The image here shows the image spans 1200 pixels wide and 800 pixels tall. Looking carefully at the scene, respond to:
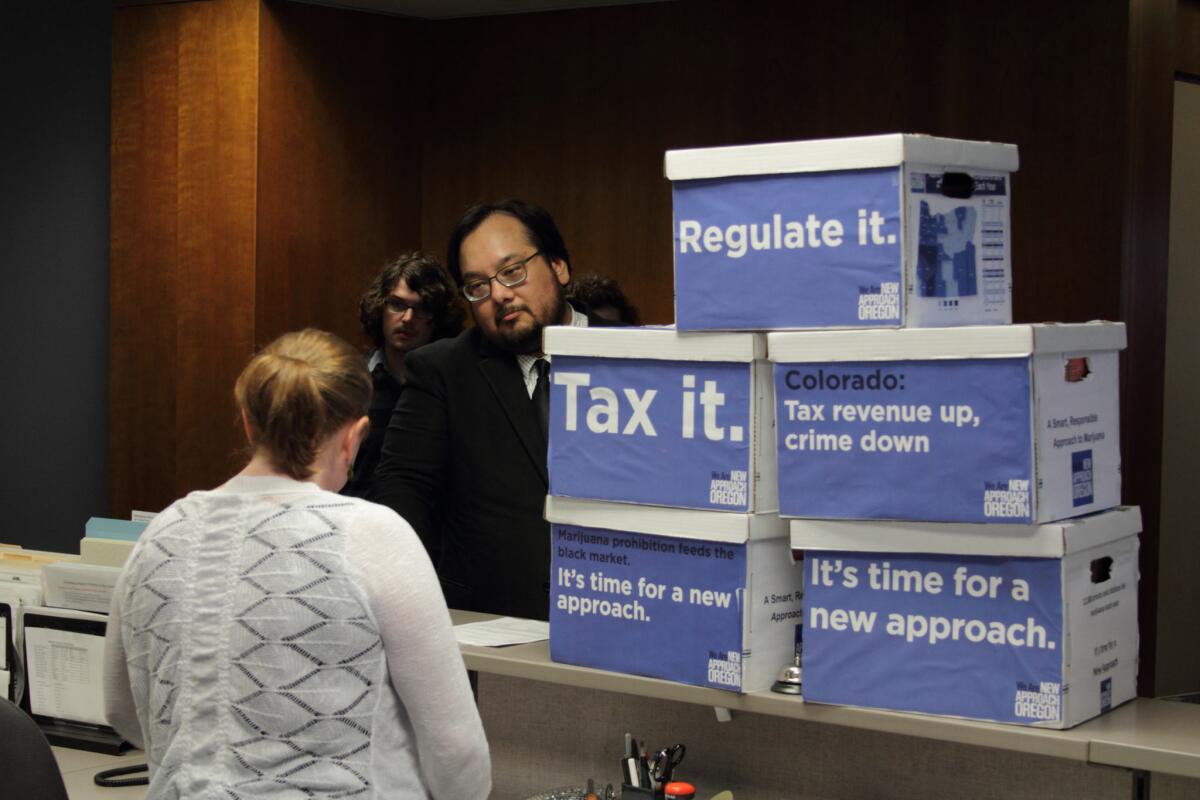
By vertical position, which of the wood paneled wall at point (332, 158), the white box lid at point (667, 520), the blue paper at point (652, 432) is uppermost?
the wood paneled wall at point (332, 158)

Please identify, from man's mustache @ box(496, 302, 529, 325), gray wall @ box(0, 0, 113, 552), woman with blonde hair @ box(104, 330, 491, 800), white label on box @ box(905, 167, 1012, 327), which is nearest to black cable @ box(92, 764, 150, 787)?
woman with blonde hair @ box(104, 330, 491, 800)

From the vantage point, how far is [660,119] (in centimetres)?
468

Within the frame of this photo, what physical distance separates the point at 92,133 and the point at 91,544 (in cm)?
248

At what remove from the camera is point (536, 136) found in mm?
4953

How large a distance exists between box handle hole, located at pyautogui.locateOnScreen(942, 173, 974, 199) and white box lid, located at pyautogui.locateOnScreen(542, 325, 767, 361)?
0.97 ft

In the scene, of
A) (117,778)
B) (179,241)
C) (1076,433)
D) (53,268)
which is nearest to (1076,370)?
(1076,433)

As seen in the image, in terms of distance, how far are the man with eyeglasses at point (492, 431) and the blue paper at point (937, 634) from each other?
1055 millimetres

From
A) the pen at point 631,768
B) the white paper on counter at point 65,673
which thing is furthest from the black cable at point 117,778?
the pen at point 631,768

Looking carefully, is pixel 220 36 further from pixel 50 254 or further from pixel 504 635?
pixel 504 635

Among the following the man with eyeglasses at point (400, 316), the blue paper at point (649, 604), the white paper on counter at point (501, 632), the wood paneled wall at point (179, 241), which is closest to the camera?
the blue paper at point (649, 604)

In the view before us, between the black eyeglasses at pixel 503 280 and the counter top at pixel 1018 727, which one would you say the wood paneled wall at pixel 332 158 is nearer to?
the black eyeglasses at pixel 503 280

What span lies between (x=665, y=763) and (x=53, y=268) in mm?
3597

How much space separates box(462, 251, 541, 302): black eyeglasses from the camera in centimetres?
266

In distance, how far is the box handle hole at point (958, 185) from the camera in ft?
5.69
